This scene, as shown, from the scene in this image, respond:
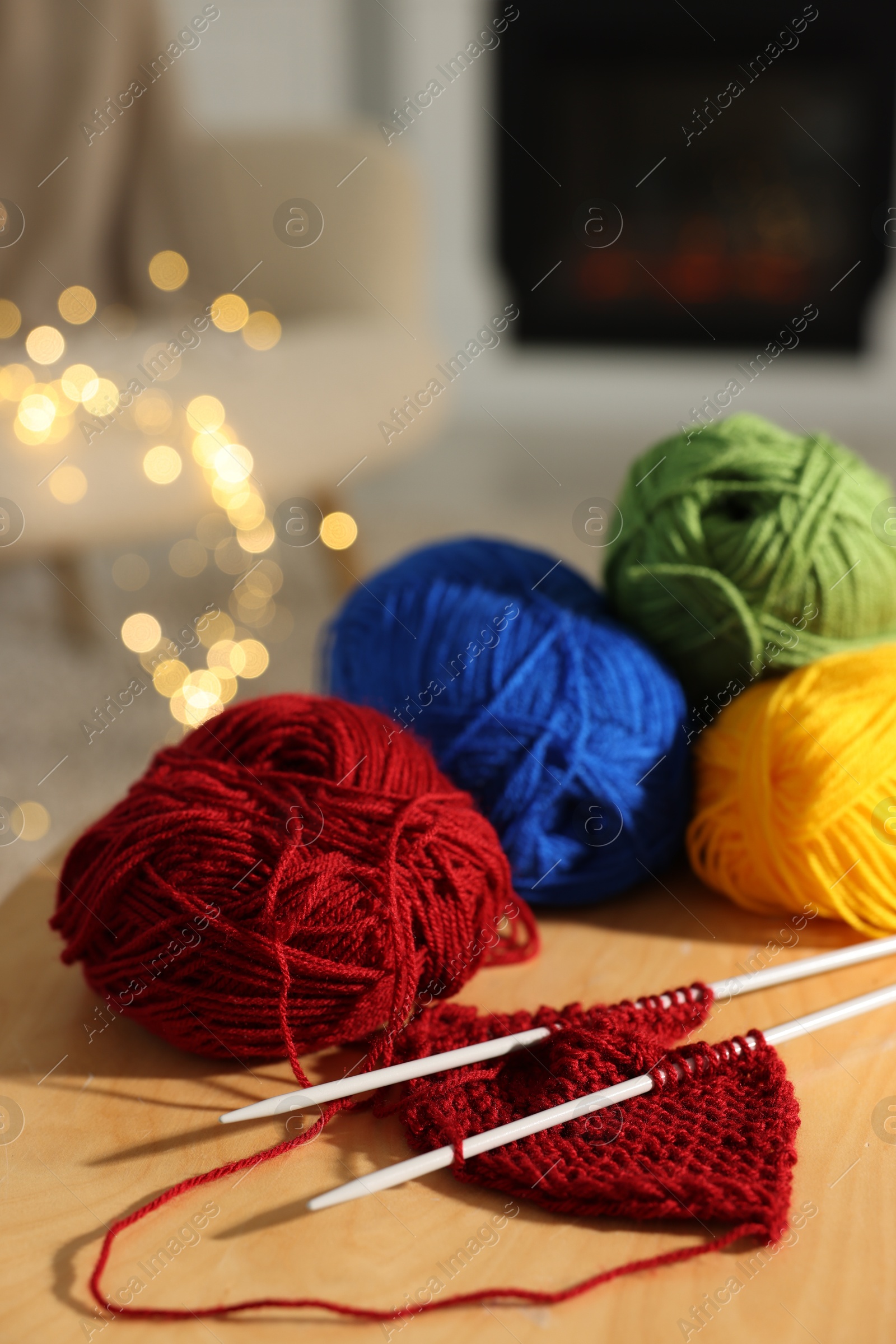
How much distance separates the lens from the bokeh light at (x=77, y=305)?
1.60 metres

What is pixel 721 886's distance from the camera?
678 mm

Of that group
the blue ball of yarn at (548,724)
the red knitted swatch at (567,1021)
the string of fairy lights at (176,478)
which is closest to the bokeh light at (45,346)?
the string of fairy lights at (176,478)

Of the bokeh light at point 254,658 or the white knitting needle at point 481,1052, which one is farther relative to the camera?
the bokeh light at point 254,658

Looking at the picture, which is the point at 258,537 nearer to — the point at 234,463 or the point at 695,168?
the point at 234,463

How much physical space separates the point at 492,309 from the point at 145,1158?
2736mm

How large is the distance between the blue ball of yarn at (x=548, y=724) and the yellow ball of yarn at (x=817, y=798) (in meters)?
0.05

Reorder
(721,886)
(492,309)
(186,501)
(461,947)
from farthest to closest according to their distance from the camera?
(492,309) < (186,501) < (721,886) < (461,947)

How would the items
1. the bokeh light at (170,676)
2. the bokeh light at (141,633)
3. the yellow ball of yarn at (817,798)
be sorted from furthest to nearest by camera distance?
1. the bokeh light at (141,633)
2. the bokeh light at (170,676)
3. the yellow ball of yarn at (817,798)

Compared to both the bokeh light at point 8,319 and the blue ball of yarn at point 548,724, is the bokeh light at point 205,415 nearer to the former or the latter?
the bokeh light at point 8,319

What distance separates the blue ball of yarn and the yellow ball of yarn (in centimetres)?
5

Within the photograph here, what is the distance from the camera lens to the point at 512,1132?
0.47 m

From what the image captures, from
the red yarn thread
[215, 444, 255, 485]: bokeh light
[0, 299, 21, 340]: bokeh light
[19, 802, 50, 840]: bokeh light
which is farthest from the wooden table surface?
[0, 299, 21, 340]: bokeh light

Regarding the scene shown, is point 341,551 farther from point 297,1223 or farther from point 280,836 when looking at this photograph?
point 297,1223

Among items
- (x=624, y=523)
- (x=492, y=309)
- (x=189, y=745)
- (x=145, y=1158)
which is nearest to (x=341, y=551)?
(x=624, y=523)
